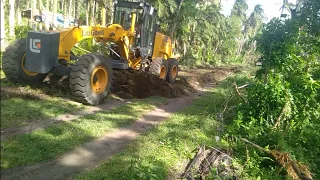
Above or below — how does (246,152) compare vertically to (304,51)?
below

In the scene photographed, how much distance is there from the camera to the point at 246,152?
19.8 feet

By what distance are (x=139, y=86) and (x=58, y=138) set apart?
17.4 ft

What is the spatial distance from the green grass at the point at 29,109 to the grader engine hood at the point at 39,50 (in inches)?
32.7

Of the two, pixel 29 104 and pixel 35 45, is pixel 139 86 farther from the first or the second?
pixel 29 104

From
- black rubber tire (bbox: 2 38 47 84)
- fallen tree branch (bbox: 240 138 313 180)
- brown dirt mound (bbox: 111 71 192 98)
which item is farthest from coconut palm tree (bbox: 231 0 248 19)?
fallen tree branch (bbox: 240 138 313 180)

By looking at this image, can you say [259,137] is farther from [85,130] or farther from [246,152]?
[85,130]

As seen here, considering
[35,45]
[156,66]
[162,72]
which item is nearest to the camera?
[35,45]

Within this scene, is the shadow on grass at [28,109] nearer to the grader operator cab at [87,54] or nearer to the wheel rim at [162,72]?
the grader operator cab at [87,54]

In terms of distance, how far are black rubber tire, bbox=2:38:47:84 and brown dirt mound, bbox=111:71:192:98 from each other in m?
3.00

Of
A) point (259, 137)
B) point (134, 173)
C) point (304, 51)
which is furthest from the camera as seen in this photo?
point (304, 51)

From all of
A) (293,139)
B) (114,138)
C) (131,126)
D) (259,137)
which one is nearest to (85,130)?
(114,138)

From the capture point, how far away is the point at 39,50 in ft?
24.9

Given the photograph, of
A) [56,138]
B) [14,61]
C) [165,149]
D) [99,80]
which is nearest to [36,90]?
[14,61]

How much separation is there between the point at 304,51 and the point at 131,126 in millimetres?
5204
